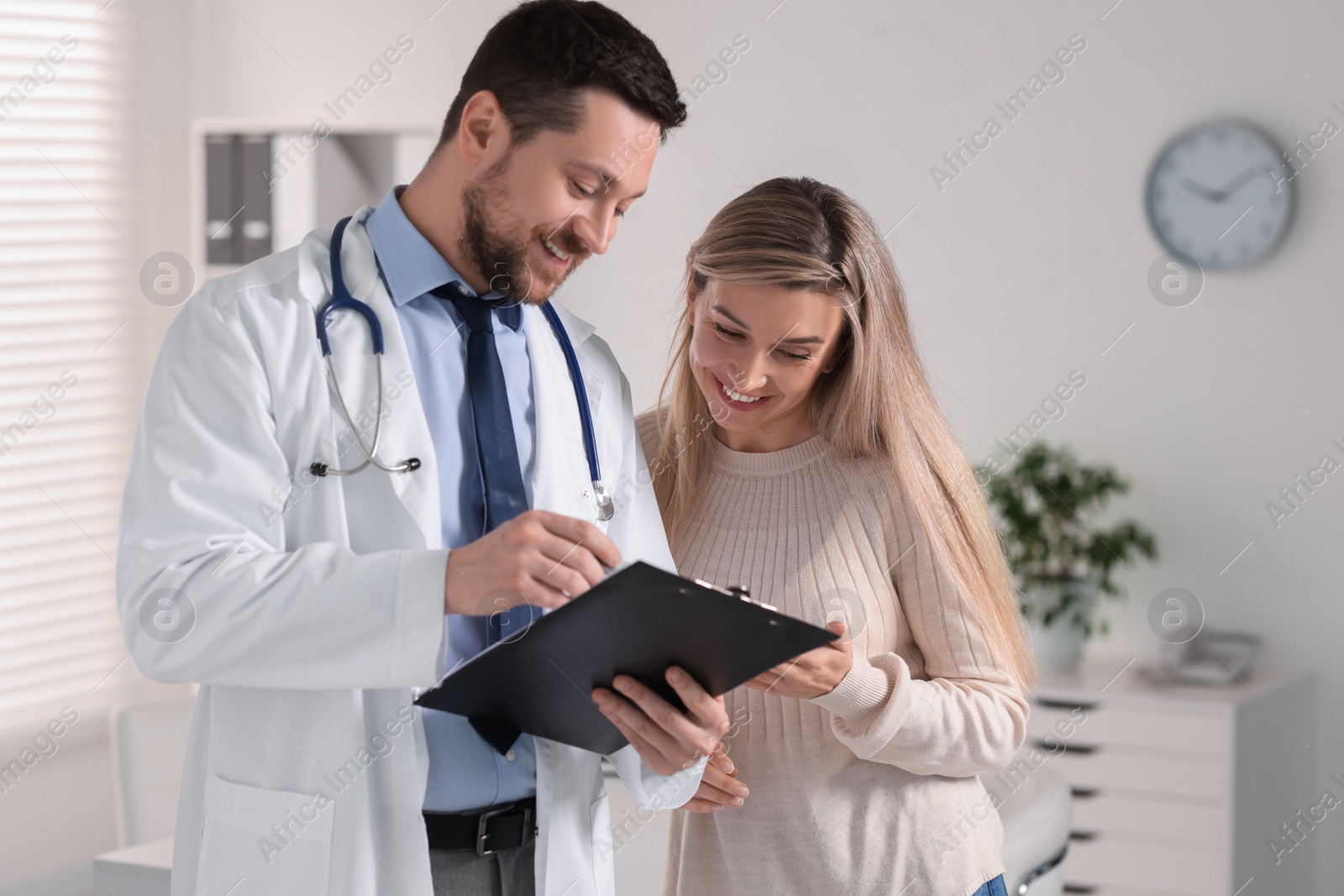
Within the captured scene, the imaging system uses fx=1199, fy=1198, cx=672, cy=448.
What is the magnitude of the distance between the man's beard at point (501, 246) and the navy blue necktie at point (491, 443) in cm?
4

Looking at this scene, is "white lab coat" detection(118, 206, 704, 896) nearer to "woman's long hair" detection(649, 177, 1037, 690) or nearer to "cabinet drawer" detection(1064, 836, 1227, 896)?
"woman's long hair" detection(649, 177, 1037, 690)

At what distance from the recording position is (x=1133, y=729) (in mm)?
3250

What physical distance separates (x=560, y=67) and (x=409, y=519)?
50cm

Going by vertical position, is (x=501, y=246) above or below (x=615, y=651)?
above

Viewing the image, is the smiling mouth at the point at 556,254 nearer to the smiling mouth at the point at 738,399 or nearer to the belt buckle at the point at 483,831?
the smiling mouth at the point at 738,399

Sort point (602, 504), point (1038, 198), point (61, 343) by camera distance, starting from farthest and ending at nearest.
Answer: point (1038, 198) < point (61, 343) < point (602, 504)

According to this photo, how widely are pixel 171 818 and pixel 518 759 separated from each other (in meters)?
1.63

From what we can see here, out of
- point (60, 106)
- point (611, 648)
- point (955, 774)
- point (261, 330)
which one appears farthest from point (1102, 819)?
point (60, 106)

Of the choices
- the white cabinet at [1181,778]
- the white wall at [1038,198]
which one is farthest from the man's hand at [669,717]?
the white wall at [1038,198]

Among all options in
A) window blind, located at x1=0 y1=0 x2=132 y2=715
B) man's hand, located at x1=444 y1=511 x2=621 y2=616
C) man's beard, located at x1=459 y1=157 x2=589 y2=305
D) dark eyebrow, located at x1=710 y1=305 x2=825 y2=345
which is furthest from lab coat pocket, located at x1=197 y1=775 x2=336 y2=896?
window blind, located at x1=0 y1=0 x2=132 y2=715

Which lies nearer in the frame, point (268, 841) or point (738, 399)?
point (268, 841)

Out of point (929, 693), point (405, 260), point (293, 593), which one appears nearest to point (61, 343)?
point (405, 260)

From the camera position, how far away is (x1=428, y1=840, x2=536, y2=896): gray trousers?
1230 mm

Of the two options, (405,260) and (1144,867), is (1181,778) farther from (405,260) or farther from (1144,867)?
(405,260)
